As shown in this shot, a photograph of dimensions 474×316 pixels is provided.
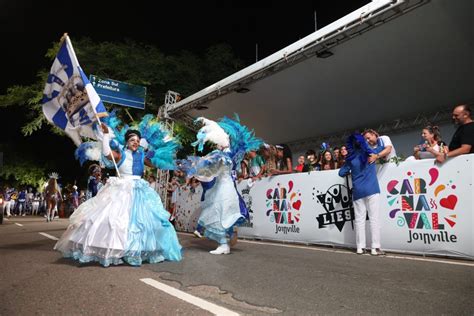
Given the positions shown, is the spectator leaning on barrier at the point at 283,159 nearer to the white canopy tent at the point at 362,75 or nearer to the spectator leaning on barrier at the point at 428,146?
the white canopy tent at the point at 362,75

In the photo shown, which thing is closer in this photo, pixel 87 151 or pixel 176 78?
pixel 87 151

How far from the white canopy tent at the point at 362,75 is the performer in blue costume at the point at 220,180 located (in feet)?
13.1

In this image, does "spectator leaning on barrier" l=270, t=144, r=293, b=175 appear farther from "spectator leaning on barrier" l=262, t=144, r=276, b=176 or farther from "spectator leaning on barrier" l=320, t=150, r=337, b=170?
"spectator leaning on barrier" l=320, t=150, r=337, b=170

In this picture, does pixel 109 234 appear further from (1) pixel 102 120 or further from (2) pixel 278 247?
(2) pixel 278 247

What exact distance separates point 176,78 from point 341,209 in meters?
15.8

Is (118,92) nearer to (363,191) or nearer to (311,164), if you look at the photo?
(311,164)

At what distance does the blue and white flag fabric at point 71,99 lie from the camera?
19.1 ft

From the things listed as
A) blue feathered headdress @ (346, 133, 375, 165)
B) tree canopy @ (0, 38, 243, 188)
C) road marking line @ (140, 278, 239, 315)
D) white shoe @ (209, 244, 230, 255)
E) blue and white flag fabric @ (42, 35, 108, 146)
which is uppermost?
tree canopy @ (0, 38, 243, 188)

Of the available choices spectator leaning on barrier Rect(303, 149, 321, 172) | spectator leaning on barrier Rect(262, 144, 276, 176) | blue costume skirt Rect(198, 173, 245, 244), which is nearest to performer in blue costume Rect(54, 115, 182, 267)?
blue costume skirt Rect(198, 173, 245, 244)

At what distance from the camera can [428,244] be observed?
18.7 feet

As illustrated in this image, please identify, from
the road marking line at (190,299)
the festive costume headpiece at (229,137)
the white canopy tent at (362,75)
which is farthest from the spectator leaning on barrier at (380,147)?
the road marking line at (190,299)

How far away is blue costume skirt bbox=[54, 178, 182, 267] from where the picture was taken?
4.81 m

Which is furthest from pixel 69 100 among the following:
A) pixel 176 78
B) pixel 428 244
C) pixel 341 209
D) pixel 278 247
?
pixel 176 78

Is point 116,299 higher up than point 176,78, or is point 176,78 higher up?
point 176,78
